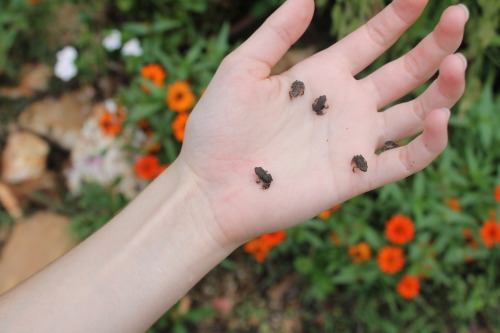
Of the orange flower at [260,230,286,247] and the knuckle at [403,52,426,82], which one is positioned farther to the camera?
the orange flower at [260,230,286,247]

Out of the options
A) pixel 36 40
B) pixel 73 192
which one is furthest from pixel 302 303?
pixel 36 40

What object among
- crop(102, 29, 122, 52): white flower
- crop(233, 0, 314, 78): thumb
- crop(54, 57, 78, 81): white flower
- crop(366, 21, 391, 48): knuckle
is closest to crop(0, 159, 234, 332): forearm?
crop(233, 0, 314, 78): thumb

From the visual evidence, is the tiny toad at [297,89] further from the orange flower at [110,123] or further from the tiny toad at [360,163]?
the orange flower at [110,123]

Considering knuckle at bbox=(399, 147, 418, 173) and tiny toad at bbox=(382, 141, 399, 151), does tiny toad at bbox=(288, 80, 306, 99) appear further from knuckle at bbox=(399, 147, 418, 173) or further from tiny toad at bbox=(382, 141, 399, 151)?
knuckle at bbox=(399, 147, 418, 173)

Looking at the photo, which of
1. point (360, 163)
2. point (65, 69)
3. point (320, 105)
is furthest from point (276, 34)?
point (65, 69)

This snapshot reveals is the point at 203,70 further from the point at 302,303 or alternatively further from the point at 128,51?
the point at 302,303

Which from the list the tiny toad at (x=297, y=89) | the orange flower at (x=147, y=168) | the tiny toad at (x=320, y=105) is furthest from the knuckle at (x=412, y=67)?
the orange flower at (x=147, y=168)

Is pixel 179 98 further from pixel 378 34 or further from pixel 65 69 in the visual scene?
pixel 378 34

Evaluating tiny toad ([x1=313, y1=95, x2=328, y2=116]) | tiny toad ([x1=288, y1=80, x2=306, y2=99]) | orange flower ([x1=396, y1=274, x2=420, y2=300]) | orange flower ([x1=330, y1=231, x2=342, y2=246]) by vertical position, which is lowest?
orange flower ([x1=396, y1=274, x2=420, y2=300])
